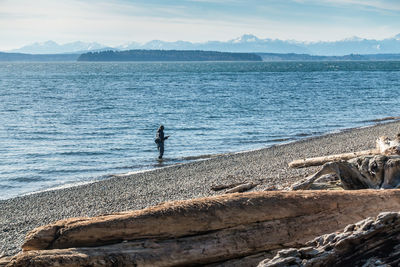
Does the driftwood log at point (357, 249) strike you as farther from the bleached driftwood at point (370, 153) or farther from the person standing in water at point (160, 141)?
the person standing in water at point (160, 141)

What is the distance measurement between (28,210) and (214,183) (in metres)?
6.30

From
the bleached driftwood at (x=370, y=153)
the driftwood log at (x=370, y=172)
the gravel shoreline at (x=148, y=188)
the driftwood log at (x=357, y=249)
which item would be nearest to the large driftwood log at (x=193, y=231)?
the driftwood log at (x=357, y=249)

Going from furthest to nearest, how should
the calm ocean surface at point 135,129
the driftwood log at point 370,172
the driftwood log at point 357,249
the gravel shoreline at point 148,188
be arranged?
the calm ocean surface at point 135,129 < the gravel shoreline at point 148,188 < the driftwood log at point 370,172 < the driftwood log at point 357,249

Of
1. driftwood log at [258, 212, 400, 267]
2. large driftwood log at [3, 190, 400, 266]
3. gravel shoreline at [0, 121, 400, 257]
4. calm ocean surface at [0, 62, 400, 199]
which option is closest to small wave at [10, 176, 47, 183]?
calm ocean surface at [0, 62, 400, 199]

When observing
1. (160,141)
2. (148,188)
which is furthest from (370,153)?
(160,141)

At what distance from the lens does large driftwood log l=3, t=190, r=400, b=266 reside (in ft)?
18.6

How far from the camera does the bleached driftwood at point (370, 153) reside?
11.0m

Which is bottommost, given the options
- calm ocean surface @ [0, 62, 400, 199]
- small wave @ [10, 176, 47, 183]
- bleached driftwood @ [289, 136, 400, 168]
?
small wave @ [10, 176, 47, 183]

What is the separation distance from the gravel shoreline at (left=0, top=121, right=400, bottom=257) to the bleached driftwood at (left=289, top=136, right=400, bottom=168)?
271mm

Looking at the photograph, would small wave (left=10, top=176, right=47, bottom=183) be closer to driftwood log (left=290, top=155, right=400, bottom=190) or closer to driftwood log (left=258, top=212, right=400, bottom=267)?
driftwood log (left=290, top=155, right=400, bottom=190)

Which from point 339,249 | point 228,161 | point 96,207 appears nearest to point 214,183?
point 96,207

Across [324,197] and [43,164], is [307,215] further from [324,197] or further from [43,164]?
[43,164]

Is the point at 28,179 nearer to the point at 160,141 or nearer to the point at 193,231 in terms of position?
the point at 160,141

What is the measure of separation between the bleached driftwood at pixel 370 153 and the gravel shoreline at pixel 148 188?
0.27m
